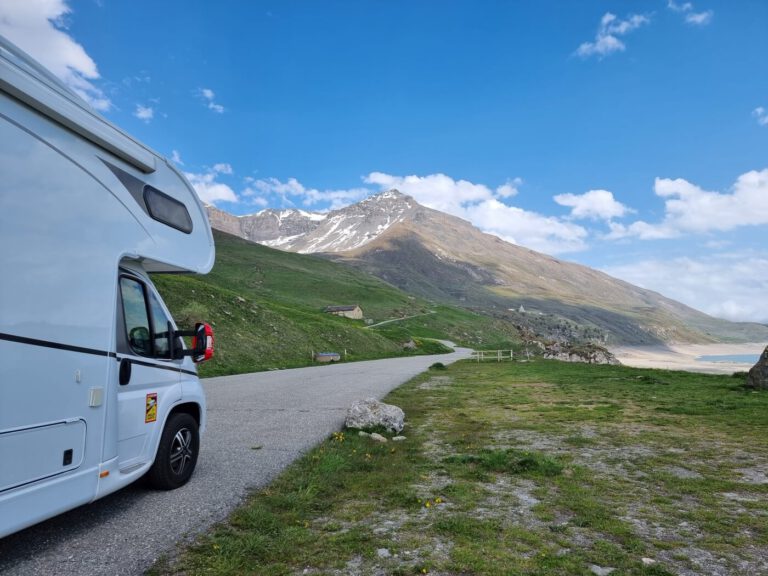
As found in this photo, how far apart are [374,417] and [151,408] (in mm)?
6311

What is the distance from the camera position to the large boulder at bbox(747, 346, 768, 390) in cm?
1942

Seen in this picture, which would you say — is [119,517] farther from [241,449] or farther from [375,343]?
[375,343]

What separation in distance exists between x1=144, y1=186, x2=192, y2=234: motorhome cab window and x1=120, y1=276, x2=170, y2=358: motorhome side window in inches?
43.8

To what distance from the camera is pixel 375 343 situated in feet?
212

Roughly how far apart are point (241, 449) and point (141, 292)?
16.3 feet

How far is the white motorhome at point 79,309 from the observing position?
481 cm

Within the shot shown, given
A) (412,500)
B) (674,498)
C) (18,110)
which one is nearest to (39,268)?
(18,110)

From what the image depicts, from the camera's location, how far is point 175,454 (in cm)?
A: 769

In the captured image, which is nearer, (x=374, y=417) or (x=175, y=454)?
(x=175, y=454)

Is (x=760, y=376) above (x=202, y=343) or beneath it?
beneath

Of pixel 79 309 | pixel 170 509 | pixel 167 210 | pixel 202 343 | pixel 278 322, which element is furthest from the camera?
pixel 278 322

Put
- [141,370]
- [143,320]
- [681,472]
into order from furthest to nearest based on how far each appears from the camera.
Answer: [681,472] → [143,320] → [141,370]

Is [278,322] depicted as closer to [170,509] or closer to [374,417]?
[374,417]

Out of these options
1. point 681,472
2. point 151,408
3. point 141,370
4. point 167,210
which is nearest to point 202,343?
point 141,370
